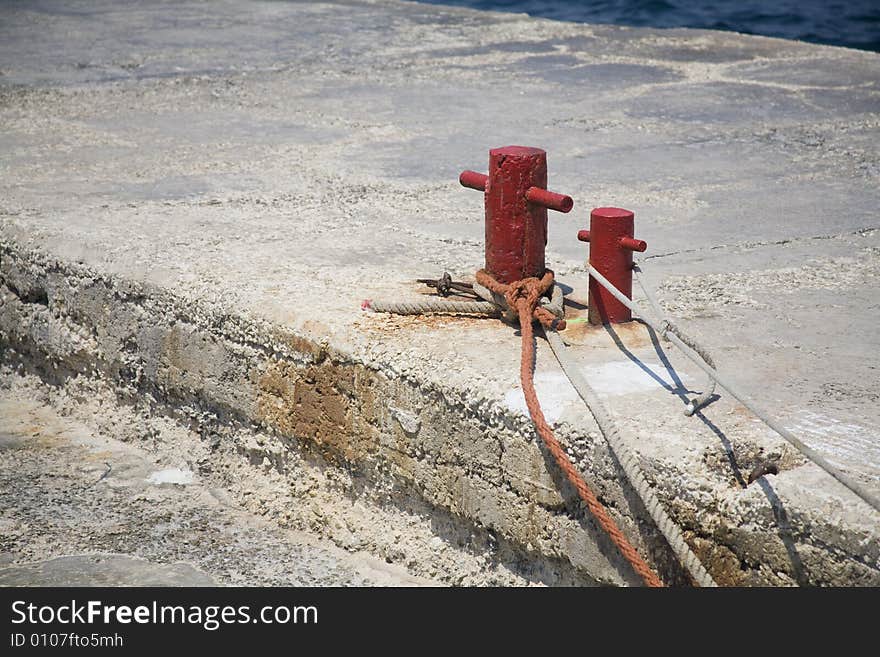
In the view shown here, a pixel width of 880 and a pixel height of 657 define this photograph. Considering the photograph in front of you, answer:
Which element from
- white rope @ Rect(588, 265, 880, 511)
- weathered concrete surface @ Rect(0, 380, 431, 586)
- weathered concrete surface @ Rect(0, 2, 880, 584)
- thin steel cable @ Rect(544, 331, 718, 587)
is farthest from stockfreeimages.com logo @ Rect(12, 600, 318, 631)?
white rope @ Rect(588, 265, 880, 511)

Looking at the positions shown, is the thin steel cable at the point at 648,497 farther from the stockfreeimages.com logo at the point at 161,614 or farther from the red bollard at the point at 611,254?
the stockfreeimages.com logo at the point at 161,614

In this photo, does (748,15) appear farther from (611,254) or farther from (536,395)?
(536,395)

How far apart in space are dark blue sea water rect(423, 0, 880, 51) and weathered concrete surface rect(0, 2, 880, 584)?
9.09 m

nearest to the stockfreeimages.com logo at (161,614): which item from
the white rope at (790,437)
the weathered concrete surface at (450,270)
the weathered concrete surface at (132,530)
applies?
the weathered concrete surface at (132,530)

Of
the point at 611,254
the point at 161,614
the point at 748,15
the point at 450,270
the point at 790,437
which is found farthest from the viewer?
the point at 748,15

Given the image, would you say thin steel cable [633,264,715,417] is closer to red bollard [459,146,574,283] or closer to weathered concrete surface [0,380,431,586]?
red bollard [459,146,574,283]

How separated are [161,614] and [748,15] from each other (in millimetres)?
14937

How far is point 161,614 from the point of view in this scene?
2.15 metres

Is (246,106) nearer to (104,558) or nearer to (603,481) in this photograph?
(104,558)

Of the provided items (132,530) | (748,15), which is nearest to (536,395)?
(132,530)

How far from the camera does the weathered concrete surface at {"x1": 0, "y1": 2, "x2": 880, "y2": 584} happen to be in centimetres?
211

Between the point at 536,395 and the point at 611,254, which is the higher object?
the point at 611,254

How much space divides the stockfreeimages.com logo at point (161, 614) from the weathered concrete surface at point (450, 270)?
0.44 metres

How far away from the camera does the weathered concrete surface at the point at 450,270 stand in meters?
2.11
